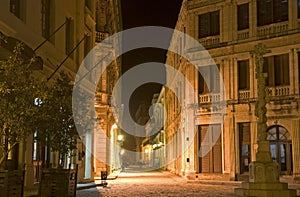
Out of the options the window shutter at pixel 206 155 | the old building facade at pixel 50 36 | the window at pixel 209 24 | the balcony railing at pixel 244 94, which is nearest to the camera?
the old building facade at pixel 50 36

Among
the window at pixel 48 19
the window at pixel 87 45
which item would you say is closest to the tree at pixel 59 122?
the window at pixel 48 19

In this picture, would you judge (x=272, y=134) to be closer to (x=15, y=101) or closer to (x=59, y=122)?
(x=59, y=122)

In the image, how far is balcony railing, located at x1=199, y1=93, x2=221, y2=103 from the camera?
3356 centimetres

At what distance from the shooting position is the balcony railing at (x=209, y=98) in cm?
3356

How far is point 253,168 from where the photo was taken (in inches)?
667

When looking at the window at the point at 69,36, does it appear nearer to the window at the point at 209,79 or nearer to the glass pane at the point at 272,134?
the window at the point at 209,79

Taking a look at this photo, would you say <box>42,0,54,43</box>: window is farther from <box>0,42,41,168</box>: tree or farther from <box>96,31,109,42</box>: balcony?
<box>96,31,109,42</box>: balcony

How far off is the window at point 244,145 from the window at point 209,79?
124 inches

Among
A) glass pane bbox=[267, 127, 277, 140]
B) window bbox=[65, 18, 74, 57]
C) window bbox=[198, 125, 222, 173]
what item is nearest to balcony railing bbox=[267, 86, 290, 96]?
glass pane bbox=[267, 127, 277, 140]

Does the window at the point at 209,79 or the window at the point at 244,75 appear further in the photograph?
the window at the point at 209,79

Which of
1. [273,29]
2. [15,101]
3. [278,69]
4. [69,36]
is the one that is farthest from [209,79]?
[15,101]

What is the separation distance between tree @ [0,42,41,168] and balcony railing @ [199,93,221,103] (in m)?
23.0

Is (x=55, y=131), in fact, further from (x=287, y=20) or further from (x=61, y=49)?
(x=287, y=20)

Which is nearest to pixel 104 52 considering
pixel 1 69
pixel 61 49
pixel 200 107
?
pixel 200 107
